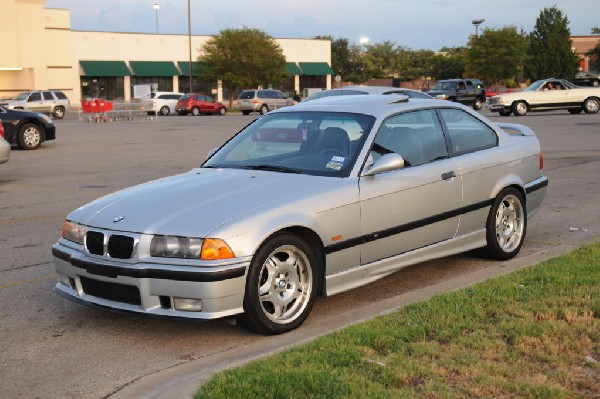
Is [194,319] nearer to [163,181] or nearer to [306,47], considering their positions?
[163,181]

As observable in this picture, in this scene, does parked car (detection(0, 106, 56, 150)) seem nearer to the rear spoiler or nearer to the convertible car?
the convertible car

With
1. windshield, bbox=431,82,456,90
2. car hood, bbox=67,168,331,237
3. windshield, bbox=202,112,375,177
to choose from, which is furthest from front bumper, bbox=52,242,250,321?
windshield, bbox=431,82,456,90

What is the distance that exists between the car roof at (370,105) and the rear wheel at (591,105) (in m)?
32.2

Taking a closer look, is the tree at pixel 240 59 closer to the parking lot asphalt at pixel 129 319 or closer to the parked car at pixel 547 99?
the parked car at pixel 547 99

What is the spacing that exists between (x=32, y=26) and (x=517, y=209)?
59033mm

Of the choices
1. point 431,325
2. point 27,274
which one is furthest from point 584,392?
point 27,274

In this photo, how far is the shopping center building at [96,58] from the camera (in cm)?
6056

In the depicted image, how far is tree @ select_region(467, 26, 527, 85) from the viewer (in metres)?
77.8

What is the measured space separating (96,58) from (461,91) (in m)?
34.1

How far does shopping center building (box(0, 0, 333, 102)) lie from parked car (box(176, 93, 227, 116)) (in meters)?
7.95

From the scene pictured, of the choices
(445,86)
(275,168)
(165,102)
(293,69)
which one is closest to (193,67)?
(293,69)

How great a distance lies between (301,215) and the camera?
5574 mm

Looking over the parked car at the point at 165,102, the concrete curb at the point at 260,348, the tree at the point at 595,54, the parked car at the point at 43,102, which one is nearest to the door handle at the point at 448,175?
the concrete curb at the point at 260,348

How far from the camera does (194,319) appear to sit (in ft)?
17.1
